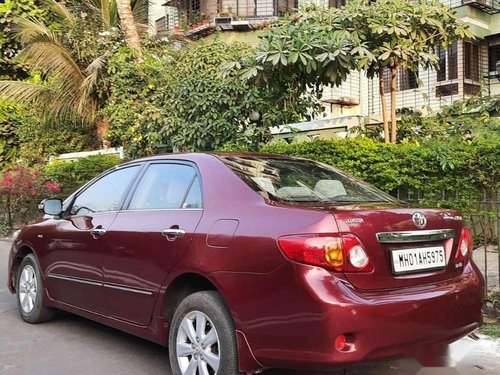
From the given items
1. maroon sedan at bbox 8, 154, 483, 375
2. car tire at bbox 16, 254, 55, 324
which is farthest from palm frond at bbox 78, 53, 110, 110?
maroon sedan at bbox 8, 154, 483, 375

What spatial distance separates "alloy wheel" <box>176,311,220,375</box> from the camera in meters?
3.38

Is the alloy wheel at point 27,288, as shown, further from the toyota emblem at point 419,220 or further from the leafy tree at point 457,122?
the leafy tree at point 457,122

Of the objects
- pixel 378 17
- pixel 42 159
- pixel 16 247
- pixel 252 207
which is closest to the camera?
pixel 252 207

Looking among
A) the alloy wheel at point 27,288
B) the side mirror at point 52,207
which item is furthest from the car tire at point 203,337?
the alloy wheel at point 27,288

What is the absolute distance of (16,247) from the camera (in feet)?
18.9

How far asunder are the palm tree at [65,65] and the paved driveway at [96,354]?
864 centimetres

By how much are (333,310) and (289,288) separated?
0.27 m

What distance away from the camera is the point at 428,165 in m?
6.18

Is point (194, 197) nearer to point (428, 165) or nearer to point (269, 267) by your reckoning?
point (269, 267)

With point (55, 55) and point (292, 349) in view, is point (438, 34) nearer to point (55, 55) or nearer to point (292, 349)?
point (292, 349)

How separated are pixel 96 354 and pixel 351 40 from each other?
14.7 feet

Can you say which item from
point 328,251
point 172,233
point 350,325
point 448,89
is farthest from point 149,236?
point 448,89

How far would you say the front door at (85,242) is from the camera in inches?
177

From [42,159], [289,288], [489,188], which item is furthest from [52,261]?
[42,159]
